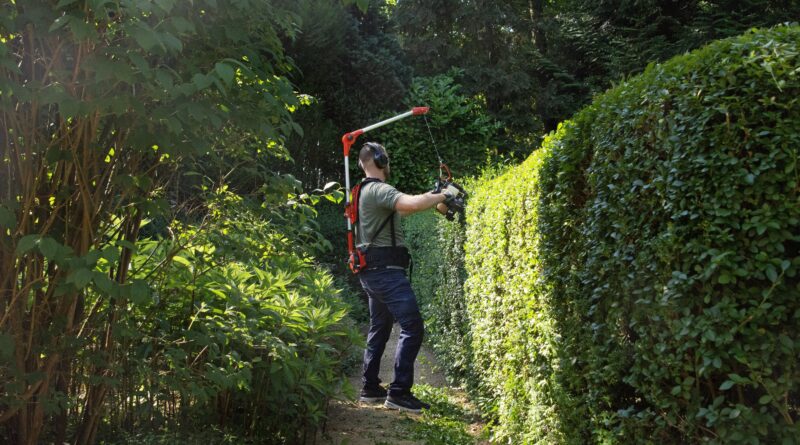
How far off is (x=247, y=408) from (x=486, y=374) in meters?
2.24

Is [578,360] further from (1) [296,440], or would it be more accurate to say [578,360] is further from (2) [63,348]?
(2) [63,348]

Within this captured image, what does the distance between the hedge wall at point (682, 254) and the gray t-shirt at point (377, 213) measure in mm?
2163

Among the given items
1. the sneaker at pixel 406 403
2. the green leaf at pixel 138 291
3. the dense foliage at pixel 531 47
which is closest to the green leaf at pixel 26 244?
the green leaf at pixel 138 291

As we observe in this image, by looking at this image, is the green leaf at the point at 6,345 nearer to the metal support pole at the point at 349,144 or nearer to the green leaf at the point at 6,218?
the green leaf at the point at 6,218

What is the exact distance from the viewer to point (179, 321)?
4.33 meters

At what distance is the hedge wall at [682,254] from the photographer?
244 cm

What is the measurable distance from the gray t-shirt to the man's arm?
0.10 metres

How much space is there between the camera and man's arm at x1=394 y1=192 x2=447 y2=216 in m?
5.88

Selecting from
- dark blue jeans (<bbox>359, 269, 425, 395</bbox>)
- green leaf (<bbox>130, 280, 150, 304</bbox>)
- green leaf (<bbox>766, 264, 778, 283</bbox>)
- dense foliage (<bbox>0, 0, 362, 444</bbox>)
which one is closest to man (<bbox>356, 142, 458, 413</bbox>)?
dark blue jeans (<bbox>359, 269, 425, 395</bbox>)

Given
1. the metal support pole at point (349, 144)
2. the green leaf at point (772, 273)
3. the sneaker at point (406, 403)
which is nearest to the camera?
the green leaf at point (772, 273)

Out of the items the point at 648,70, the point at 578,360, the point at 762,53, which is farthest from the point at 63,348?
the point at 762,53

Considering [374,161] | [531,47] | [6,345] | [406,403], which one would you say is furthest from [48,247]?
[531,47]

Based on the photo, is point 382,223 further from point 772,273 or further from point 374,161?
point 772,273

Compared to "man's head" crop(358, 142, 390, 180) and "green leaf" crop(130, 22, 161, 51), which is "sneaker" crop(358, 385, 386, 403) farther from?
"green leaf" crop(130, 22, 161, 51)
